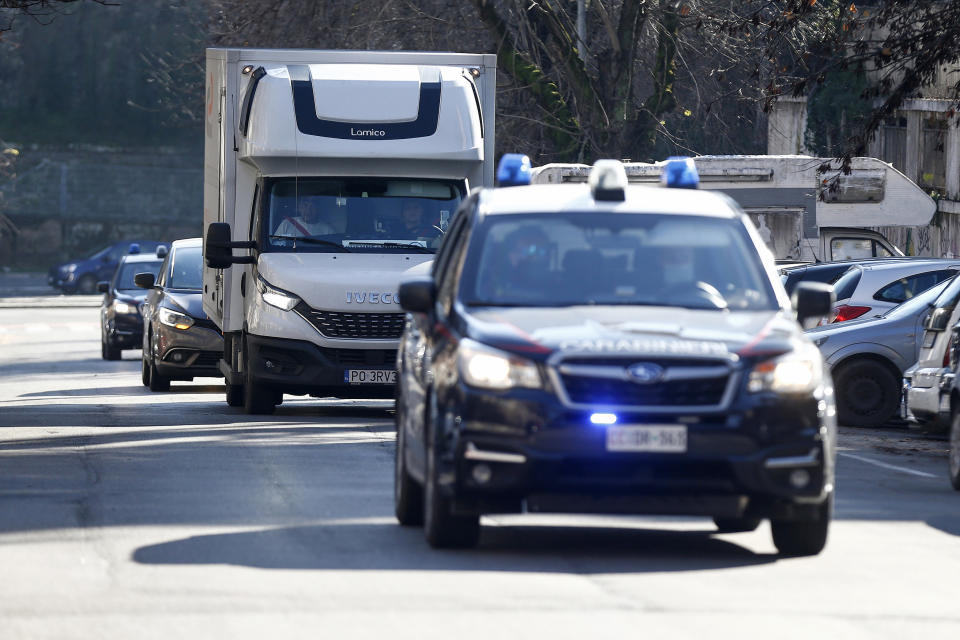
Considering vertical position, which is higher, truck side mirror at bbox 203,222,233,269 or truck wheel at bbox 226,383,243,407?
truck side mirror at bbox 203,222,233,269

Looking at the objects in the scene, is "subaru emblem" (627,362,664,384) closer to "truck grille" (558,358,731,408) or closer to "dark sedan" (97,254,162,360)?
"truck grille" (558,358,731,408)

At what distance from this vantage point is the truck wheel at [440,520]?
8.90 meters

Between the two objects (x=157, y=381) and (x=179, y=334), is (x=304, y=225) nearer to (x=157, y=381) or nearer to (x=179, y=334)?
(x=179, y=334)

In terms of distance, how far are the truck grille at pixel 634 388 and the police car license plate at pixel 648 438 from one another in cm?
10

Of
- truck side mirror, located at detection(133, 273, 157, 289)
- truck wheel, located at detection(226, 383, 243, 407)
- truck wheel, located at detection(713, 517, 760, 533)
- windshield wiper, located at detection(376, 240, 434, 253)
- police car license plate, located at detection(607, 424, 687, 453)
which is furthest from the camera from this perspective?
truck side mirror, located at detection(133, 273, 157, 289)

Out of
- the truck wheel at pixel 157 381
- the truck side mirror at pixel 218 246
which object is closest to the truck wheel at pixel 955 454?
the truck side mirror at pixel 218 246

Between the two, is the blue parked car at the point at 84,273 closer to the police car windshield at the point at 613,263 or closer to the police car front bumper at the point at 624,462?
the police car windshield at the point at 613,263

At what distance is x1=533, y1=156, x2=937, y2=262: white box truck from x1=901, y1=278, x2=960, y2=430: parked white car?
934 cm

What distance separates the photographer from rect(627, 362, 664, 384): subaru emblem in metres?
8.50

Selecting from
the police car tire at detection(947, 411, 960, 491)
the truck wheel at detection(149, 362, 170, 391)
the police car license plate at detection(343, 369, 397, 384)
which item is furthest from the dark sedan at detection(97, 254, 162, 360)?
the police car tire at detection(947, 411, 960, 491)

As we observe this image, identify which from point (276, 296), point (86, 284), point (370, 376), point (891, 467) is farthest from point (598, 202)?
point (86, 284)

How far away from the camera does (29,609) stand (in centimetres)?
760

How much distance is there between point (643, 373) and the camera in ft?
27.9

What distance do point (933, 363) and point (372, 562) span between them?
8.22 meters
